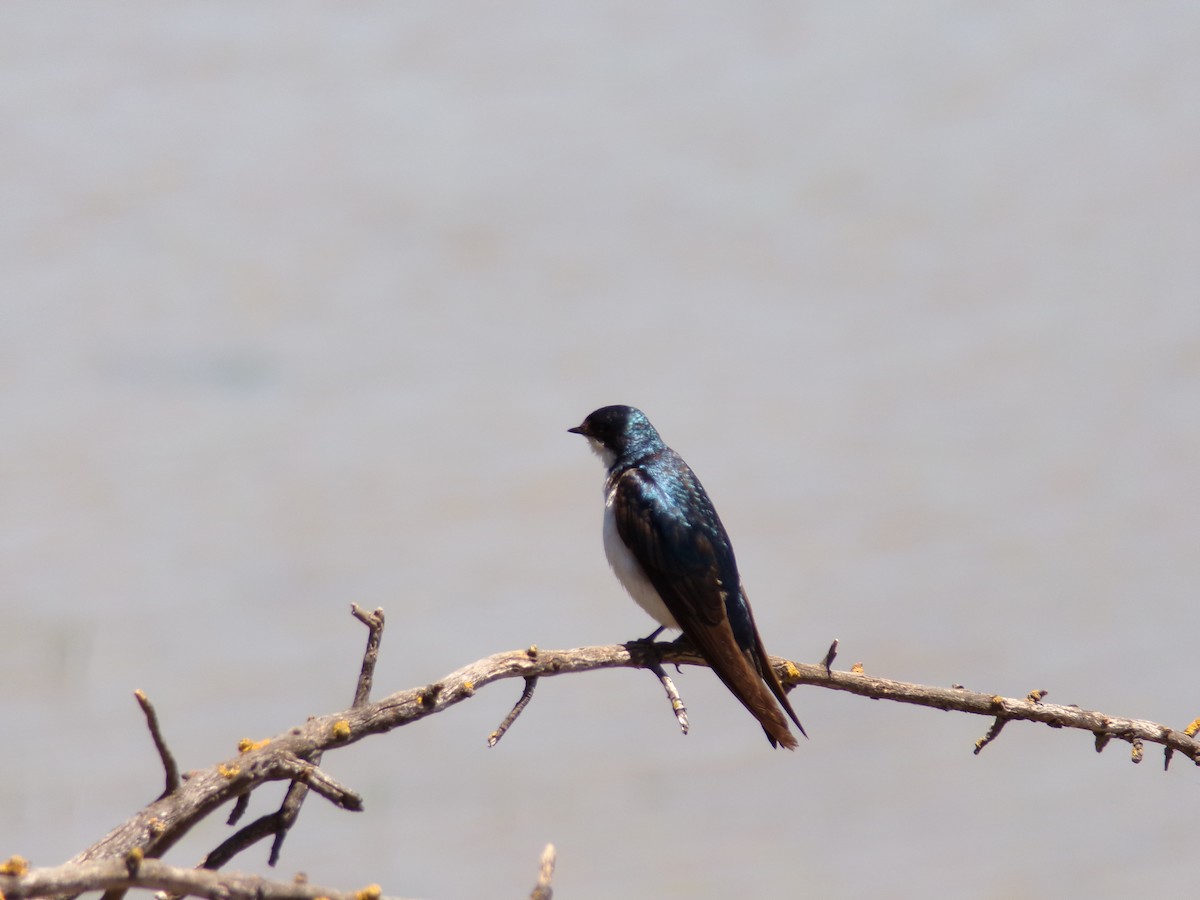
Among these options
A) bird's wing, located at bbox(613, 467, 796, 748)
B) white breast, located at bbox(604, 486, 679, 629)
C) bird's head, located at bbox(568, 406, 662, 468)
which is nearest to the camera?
bird's wing, located at bbox(613, 467, 796, 748)

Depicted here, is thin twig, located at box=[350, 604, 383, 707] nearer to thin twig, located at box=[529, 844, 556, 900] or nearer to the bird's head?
thin twig, located at box=[529, 844, 556, 900]

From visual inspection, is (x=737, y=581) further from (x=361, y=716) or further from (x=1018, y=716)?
(x=361, y=716)

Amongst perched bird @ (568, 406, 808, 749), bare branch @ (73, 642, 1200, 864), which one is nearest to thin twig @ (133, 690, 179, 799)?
bare branch @ (73, 642, 1200, 864)

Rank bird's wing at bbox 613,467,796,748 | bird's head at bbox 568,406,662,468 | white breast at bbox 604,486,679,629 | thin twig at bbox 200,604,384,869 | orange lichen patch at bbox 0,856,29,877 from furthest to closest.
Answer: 1. bird's head at bbox 568,406,662,468
2. white breast at bbox 604,486,679,629
3. bird's wing at bbox 613,467,796,748
4. thin twig at bbox 200,604,384,869
5. orange lichen patch at bbox 0,856,29,877

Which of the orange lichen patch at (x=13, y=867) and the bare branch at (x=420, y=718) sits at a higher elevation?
the bare branch at (x=420, y=718)

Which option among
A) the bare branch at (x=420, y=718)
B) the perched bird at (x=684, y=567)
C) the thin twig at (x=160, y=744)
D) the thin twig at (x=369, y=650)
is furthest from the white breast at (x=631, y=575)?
the thin twig at (x=160, y=744)

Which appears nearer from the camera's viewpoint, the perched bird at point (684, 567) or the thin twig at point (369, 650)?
the thin twig at point (369, 650)

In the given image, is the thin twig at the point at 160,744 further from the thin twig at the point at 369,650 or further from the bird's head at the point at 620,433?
the bird's head at the point at 620,433

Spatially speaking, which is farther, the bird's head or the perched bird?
the bird's head
